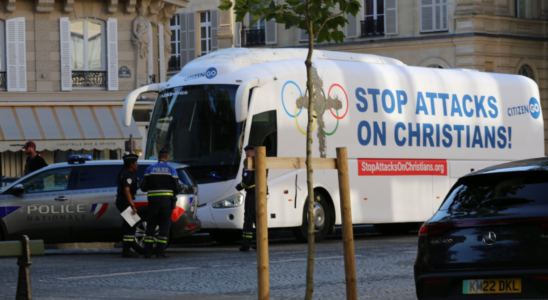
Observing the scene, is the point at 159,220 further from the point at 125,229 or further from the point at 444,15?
the point at 444,15

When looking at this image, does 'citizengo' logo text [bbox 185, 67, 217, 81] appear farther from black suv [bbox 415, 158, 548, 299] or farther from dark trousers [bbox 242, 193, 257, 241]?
black suv [bbox 415, 158, 548, 299]

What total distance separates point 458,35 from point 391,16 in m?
3.12

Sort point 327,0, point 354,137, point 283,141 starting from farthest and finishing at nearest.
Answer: point 354,137, point 283,141, point 327,0

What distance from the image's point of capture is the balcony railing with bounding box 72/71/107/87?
32531mm

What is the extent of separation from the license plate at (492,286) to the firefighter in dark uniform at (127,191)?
8.03 m

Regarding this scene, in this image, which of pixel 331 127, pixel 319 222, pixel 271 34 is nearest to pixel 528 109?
pixel 331 127

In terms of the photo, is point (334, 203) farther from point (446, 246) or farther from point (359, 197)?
point (446, 246)

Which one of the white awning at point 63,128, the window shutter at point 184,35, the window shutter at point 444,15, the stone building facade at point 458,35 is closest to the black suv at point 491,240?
the white awning at point 63,128

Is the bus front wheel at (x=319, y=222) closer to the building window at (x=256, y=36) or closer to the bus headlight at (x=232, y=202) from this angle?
the bus headlight at (x=232, y=202)

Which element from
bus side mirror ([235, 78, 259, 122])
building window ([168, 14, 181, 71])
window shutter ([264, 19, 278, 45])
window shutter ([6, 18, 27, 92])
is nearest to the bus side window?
bus side mirror ([235, 78, 259, 122])

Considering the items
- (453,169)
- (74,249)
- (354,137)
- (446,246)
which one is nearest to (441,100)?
(453,169)

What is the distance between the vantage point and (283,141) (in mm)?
17672

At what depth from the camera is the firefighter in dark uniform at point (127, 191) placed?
15.3m

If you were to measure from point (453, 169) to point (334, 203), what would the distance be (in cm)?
343
